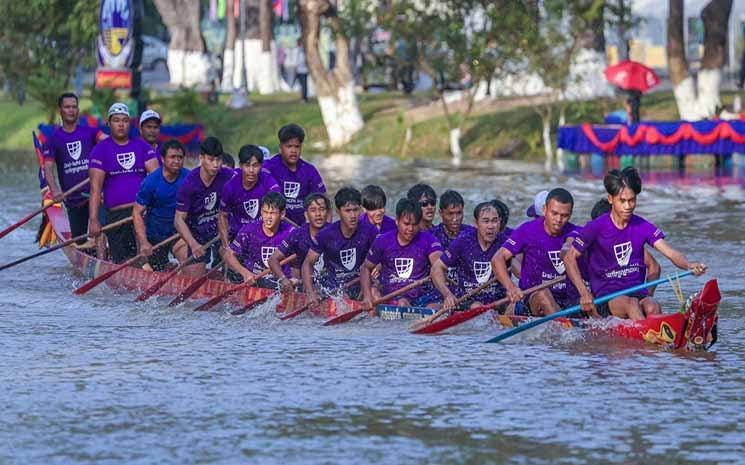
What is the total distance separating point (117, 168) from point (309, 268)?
3.46m

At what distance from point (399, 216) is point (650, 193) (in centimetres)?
1410

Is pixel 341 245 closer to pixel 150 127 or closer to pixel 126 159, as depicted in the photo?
pixel 126 159

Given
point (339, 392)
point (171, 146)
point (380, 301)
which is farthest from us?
point (171, 146)

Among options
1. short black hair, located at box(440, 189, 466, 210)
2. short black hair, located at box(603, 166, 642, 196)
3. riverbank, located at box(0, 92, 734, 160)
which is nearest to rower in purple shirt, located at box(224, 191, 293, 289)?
short black hair, located at box(440, 189, 466, 210)

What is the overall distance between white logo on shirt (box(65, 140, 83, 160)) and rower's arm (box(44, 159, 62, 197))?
0.70 ft

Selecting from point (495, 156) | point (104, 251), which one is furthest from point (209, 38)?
point (104, 251)

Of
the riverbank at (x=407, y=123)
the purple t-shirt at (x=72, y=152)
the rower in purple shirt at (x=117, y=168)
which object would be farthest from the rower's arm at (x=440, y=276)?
the riverbank at (x=407, y=123)

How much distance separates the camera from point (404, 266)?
13.3m

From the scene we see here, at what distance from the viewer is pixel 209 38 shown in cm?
6925

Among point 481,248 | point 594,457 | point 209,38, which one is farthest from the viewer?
point 209,38

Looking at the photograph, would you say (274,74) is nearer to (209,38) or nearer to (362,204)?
(209,38)

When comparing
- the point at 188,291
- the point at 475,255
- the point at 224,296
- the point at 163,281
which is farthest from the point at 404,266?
the point at 163,281

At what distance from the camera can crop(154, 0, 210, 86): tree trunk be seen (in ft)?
155

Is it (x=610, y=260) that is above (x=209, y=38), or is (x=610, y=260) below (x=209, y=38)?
below
